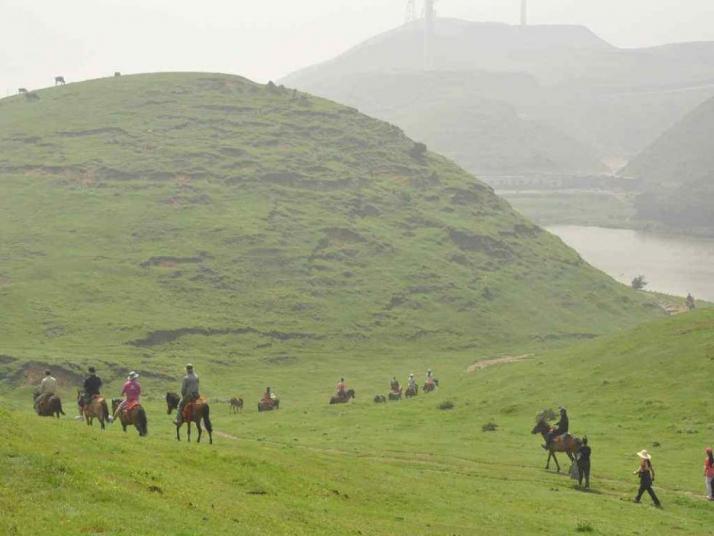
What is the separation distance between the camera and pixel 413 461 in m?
50.9

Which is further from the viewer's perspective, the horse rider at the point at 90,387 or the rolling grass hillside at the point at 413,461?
the horse rider at the point at 90,387

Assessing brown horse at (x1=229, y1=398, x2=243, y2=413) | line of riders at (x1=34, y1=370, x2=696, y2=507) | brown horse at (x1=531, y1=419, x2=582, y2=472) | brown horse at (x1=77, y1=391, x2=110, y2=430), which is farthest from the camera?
brown horse at (x1=229, y1=398, x2=243, y2=413)

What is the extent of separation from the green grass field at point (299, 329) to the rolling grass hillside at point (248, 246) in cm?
40

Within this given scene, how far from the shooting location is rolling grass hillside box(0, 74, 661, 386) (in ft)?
344

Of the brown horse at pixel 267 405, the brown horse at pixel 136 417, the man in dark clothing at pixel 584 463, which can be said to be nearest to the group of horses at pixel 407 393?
the brown horse at pixel 267 405

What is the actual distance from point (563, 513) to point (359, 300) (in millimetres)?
84719

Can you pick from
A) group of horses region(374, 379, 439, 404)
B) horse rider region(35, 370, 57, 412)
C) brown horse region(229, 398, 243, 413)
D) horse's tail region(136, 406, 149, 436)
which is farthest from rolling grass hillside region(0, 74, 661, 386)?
horse's tail region(136, 406, 149, 436)

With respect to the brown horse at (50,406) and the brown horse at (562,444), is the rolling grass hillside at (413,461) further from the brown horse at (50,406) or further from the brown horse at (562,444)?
the brown horse at (50,406)

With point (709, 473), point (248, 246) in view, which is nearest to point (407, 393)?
point (709, 473)

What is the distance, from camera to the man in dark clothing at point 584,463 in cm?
4441

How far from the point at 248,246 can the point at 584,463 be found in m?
88.8

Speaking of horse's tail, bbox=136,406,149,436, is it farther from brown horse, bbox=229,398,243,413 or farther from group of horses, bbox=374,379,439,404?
group of horses, bbox=374,379,439,404

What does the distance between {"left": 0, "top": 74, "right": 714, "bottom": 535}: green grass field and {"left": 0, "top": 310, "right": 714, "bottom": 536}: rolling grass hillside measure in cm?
18

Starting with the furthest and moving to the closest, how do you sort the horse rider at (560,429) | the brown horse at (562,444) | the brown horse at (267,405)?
the brown horse at (267,405) < the horse rider at (560,429) < the brown horse at (562,444)
